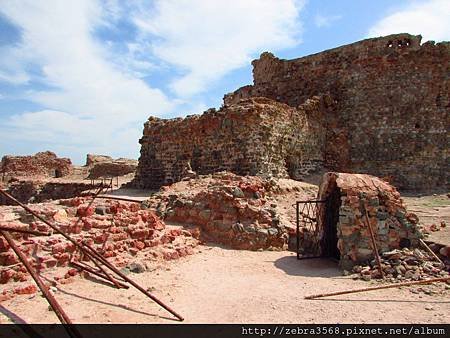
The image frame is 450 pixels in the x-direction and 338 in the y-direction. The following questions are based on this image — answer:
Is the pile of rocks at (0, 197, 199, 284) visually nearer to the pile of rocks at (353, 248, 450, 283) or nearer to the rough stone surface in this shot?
the rough stone surface

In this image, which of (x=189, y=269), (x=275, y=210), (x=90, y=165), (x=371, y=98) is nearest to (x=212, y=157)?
(x=275, y=210)

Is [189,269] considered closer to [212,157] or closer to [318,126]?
[212,157]

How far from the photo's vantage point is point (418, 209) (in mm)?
13281

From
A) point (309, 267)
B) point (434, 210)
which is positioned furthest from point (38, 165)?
point (434, 210)

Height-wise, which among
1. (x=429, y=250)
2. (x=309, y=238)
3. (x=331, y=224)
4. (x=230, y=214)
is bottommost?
(x=309, y=238)

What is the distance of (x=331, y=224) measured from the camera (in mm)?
10414

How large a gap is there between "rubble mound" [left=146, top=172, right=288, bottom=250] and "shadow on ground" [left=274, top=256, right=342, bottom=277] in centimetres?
100

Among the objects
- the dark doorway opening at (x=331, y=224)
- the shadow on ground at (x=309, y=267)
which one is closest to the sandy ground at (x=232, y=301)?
the shadow on ground at (x=309, y=267)

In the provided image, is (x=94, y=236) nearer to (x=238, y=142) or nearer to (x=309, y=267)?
(x=309, y=267)

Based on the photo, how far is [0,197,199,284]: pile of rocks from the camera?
20.5 feet

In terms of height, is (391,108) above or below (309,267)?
above

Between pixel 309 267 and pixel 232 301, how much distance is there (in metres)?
2.96

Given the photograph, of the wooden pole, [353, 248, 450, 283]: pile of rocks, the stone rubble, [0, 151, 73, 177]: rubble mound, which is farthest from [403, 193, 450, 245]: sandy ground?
[0, 151, 73, 177]: rubble mound

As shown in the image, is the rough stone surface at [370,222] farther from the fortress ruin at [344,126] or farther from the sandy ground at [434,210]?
the fortress ruin at [344,126]
